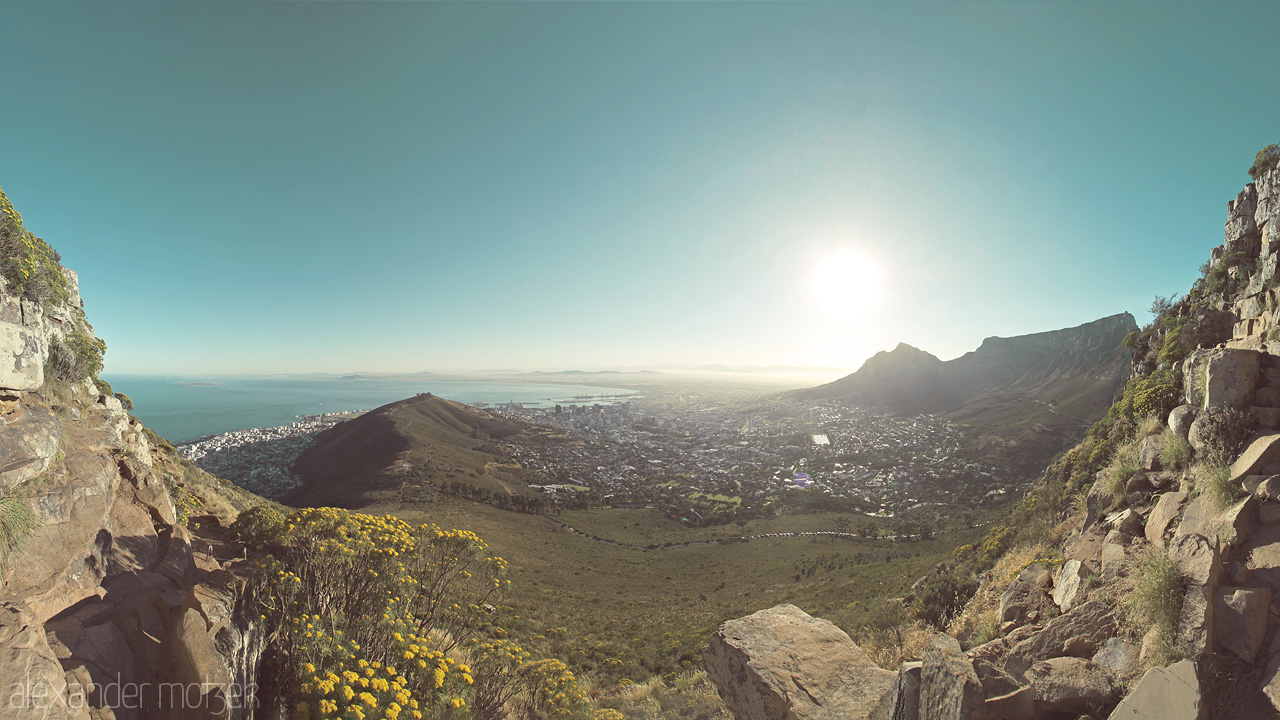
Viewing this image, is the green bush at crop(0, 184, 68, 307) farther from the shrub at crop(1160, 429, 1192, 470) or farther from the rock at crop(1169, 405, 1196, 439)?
the rock at crop(1169, 405, 1196, 439)

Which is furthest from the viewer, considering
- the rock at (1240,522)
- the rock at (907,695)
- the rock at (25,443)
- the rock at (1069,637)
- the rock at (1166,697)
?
the rock at (25,443)

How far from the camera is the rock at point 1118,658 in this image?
3875 millimetres

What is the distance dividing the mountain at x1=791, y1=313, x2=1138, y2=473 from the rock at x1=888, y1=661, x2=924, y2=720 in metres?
53.6

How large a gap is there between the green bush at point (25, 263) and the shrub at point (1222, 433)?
18944 mm


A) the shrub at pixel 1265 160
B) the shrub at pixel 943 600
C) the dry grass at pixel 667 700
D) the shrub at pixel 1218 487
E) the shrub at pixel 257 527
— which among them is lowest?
the dry grass at pixel 667 700

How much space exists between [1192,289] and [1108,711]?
13.0 meters

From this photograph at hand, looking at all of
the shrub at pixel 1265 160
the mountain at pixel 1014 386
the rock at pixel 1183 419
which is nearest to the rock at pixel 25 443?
the rock at pixel 1183 419

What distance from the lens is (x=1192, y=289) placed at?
10539 mm

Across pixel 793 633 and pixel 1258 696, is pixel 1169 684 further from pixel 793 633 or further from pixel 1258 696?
pixel 793 633

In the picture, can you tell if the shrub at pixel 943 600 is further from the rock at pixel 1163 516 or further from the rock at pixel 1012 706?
the rock at pixel 1012 706

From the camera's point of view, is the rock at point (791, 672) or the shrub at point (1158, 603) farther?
the rock at point (791, 672)


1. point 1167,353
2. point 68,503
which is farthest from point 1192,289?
point 68,503

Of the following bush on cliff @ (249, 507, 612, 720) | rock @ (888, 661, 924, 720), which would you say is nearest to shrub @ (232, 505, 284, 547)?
bush on cliff @ (249, 507, 612, 720)

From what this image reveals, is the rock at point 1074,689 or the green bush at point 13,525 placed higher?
the green bush at point 13,525
